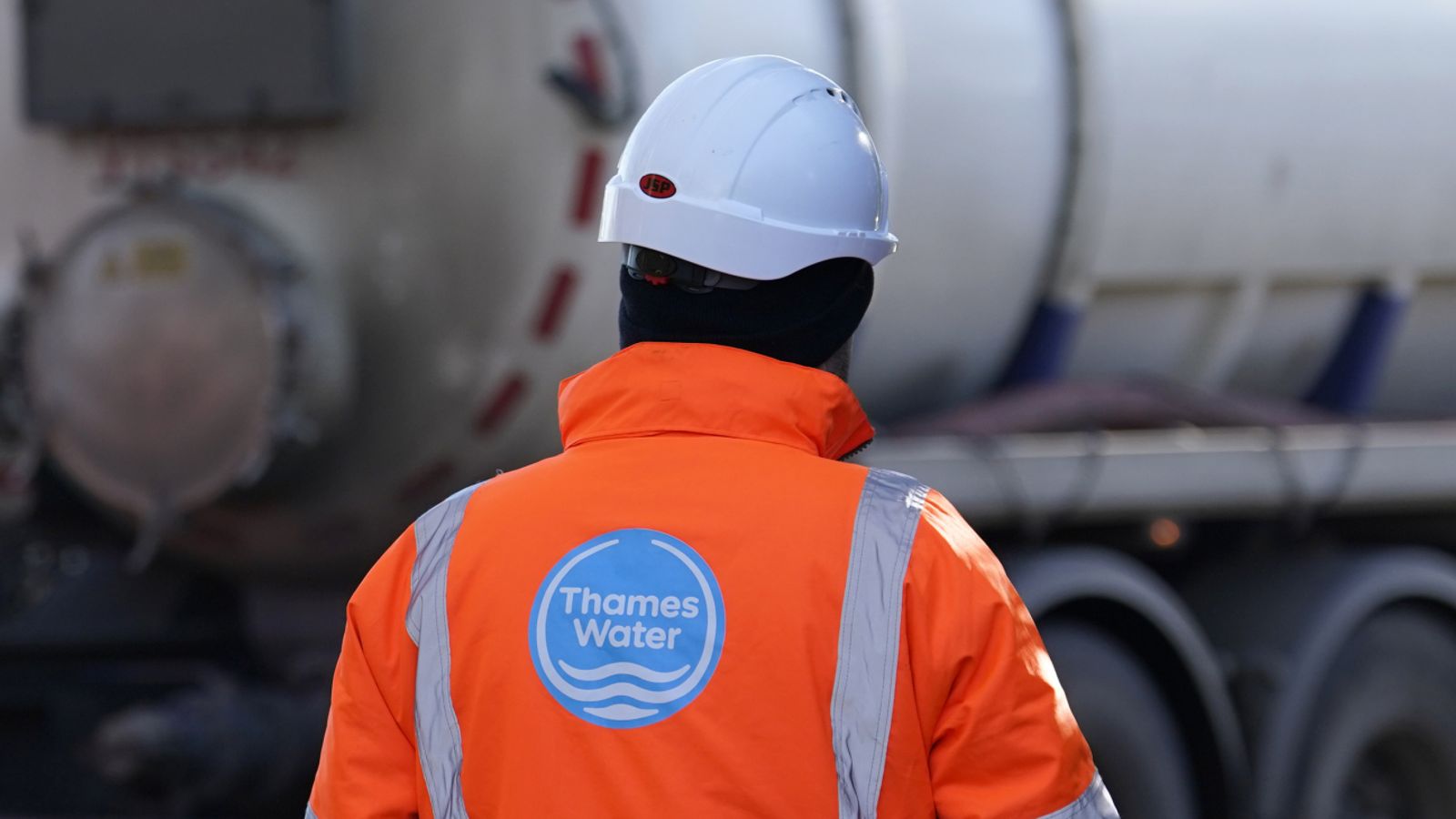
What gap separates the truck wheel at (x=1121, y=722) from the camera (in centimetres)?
459

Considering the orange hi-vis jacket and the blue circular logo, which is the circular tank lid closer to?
the orange hi-vis jacket

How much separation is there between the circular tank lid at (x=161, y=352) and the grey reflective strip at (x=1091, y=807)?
2.39 meters

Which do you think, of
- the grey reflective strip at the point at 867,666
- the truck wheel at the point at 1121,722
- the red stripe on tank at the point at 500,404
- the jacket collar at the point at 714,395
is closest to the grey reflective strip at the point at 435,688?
the jacket collar at the point at 714,395

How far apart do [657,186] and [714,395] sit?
311 mm

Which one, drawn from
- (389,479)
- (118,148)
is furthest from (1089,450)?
(118,148)

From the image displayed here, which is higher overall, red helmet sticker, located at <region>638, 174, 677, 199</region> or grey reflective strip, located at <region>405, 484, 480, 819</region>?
red helmet sticker, located at <region>638, 174, 677, 199</region>

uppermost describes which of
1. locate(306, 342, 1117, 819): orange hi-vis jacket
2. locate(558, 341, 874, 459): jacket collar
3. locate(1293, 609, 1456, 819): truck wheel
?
locate(558, 341, 874, 459): jacket collar

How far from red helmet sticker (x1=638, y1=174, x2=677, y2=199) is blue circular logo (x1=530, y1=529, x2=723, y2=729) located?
403mm

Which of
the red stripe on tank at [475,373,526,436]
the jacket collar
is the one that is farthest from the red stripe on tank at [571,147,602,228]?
the jacket collar

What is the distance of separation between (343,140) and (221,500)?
763 millimetres

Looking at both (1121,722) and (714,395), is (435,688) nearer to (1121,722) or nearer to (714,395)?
(714,395)

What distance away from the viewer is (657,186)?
2.20 metres

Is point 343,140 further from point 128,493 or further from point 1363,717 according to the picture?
point 1363,717

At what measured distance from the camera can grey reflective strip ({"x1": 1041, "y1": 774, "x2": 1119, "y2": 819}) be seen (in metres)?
1.88
